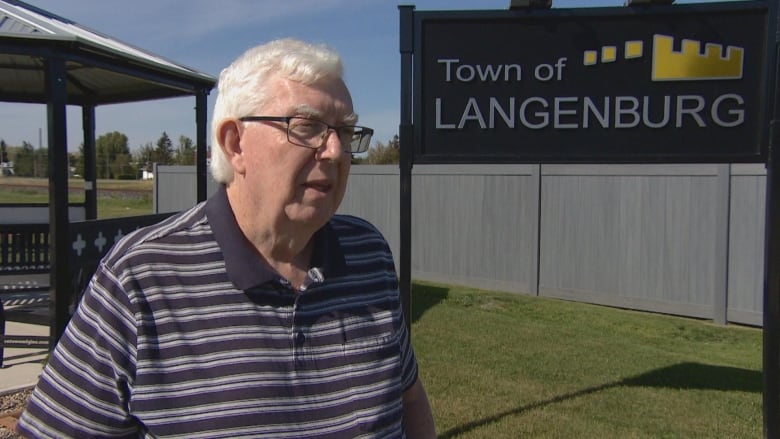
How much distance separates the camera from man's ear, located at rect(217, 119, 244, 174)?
1660 mm

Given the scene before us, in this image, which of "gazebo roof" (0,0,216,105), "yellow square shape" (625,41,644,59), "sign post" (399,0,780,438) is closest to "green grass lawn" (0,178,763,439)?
"sign post" (399,0,780,438)

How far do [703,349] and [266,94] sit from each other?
22.8 feet

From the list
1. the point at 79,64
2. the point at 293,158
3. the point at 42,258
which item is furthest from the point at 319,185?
the point at 42,258

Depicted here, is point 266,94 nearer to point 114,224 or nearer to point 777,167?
point 777,167

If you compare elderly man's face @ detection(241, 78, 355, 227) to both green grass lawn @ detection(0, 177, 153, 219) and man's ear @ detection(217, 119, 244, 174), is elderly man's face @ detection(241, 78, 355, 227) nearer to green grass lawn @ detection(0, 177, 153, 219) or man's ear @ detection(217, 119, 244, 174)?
man's ear @ detection(217, 119, 244, 174)

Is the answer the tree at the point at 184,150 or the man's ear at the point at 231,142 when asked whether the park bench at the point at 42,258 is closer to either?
the man's ear at the point at 231,142

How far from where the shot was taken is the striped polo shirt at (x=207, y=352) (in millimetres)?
1488

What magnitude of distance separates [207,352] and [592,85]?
10.3 ft

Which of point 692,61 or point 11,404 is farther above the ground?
point 692,61

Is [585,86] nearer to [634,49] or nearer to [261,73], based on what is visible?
[634,49]

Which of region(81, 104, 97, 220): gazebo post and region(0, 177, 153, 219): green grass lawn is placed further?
region(0, 177, 153, 219): green grass lawn

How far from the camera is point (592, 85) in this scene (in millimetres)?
3961

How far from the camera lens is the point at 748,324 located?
8.68 metres

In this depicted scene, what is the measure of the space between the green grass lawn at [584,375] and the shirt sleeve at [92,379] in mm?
2874
